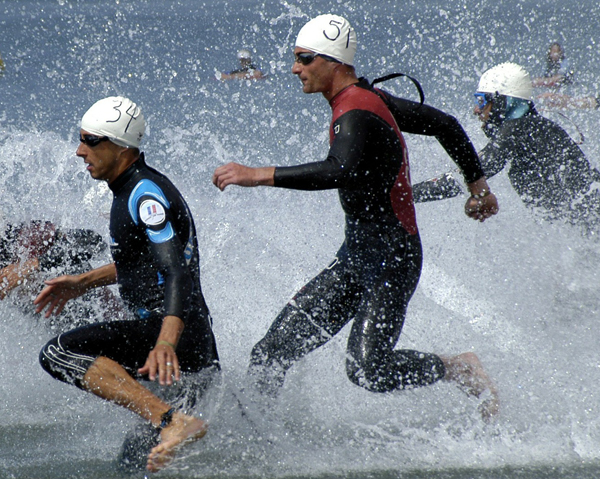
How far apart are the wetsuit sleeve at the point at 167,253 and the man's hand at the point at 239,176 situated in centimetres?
34

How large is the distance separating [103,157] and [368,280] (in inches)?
61.9

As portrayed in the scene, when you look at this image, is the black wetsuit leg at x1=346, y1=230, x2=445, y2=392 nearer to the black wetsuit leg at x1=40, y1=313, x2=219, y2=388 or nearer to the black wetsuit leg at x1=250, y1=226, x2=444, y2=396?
the black wetsuit leg at x1=250, y1=226, x2=444, y2=396

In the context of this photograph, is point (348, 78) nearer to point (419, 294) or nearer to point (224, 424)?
point (224, 424)

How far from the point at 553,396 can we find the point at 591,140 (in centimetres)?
751

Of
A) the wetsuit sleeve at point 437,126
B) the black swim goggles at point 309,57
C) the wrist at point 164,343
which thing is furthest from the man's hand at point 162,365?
the wetsuit sleeve at point 437,126

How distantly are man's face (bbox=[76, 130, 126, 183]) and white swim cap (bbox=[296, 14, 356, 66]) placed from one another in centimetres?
117

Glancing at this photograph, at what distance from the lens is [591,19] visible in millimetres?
26094

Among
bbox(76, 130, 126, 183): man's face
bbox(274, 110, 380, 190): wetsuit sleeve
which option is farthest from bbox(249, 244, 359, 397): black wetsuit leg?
bbox(76, 130, 126, 183): man's face

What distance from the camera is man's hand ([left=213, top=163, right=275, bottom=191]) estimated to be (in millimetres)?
3332

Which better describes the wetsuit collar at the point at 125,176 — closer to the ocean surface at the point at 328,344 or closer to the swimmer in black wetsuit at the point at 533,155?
the ocean surface at the point at 328,344

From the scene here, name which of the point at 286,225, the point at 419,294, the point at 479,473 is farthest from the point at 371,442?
the point at 286,225

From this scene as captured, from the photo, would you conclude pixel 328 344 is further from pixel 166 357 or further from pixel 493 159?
pixel 166 357

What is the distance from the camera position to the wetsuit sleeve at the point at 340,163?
3.53m

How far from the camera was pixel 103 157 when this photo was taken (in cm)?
377
